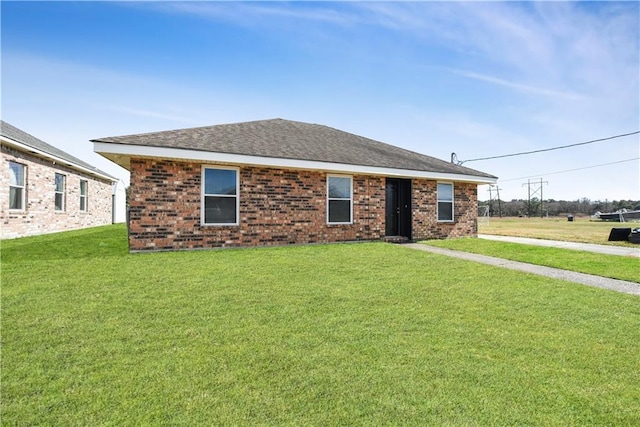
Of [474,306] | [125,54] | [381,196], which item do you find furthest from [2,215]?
[474,306]

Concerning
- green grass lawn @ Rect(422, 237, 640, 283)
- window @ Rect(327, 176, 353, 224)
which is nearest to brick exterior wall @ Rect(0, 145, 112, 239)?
window @ Rect(327, 176, 353, 224)

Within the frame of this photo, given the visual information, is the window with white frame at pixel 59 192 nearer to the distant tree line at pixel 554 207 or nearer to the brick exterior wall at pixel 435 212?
the brick exterior wall at pixel 435 212

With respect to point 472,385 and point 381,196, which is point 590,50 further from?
point 472,385

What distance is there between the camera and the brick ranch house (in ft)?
28.6

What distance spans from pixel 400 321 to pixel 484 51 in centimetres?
1337

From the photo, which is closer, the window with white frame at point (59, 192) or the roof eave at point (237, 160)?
the roof eave at point (237, 160)

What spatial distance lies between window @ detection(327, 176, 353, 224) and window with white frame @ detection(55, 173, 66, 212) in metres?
13.4

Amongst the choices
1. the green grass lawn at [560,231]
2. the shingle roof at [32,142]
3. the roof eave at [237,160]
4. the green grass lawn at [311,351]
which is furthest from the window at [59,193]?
the green grass lawn at [560,231]

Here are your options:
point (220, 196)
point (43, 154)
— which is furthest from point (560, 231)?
point (43, 154)

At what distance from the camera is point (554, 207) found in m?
60.5

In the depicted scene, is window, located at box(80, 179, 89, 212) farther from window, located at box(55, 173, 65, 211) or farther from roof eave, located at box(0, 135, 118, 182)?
window, located at box(55, 173, 65, 211)

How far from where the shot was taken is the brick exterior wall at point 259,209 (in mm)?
8680

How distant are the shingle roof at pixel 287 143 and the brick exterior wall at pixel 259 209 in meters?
0.60

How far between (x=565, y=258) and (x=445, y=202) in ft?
16.7
